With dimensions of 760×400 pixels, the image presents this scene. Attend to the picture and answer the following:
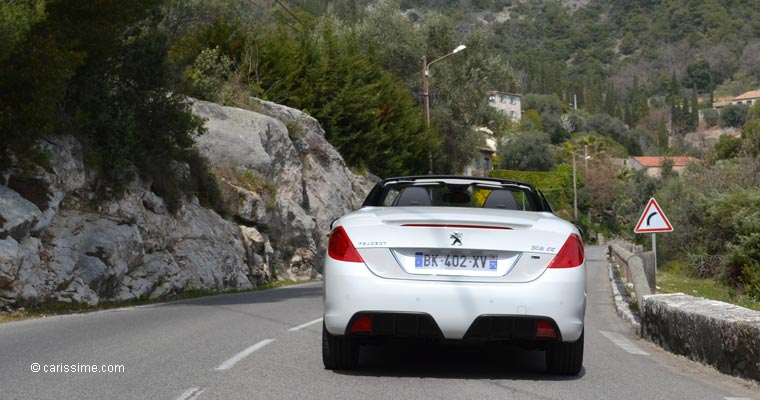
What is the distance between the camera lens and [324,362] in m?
6.84

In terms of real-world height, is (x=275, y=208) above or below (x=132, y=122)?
below

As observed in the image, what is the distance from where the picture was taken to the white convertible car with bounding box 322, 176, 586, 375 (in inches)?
241

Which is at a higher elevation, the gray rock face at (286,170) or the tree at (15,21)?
the tree at (15,21)

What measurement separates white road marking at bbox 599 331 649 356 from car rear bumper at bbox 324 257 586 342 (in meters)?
3.06

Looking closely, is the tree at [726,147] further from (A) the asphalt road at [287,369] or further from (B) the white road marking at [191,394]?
(B) the white road marking at [191,394]

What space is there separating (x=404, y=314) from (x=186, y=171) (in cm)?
1836

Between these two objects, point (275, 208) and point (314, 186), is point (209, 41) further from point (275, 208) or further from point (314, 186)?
point (275, 208)

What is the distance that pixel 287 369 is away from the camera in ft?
22.9

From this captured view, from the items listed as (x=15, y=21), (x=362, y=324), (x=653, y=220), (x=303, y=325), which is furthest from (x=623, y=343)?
(x=15, y=21)

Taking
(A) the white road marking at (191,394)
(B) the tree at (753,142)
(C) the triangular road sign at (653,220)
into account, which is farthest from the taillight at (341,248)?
(B) the tree at (753,142)

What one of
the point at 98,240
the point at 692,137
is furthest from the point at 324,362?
the point at 692,137

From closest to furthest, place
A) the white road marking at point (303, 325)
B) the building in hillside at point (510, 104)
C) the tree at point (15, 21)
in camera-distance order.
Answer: the white road marking at point (303, 325), the tree at point (15, 21), the building in hillside at point (510, 104)

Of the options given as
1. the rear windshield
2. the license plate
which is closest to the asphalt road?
the license plate

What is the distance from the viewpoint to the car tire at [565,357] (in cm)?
669
